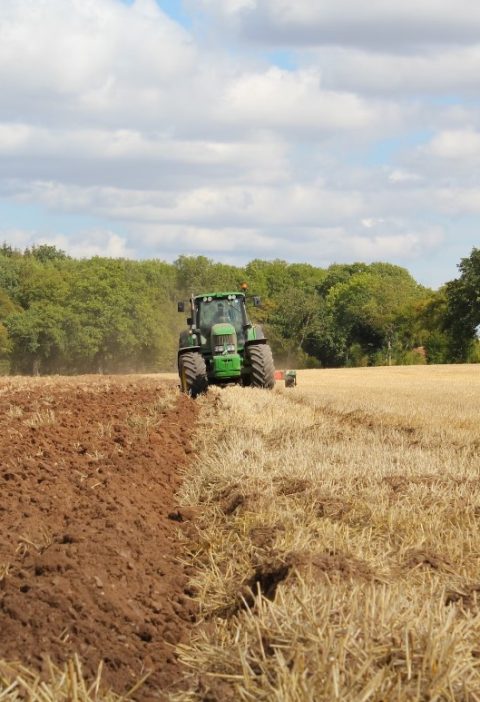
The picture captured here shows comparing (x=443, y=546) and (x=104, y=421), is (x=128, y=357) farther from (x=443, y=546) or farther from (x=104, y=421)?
(x=443, y=546)

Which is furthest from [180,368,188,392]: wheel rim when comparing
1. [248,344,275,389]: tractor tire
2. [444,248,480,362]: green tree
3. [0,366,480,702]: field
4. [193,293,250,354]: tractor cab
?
[444,248,480,362]: green tree

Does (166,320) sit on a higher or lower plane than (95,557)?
higher

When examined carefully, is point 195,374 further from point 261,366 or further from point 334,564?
point 334,564

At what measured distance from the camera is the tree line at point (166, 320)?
74.0 meters

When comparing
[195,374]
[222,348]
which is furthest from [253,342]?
[195,374]

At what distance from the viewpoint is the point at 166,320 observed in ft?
271

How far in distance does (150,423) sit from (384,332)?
→ 71.8 m

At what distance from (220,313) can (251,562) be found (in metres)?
15.8

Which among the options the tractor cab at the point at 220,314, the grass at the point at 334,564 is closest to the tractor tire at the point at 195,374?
the tractor cab at the point at 220,314

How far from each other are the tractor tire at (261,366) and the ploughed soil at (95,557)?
8.88 meters

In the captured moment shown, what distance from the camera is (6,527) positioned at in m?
7.20

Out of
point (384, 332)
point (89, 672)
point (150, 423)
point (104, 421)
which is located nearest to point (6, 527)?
point (89, 672)

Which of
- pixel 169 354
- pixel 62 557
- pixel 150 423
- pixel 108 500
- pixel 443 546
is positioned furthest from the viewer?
pixel 169 354

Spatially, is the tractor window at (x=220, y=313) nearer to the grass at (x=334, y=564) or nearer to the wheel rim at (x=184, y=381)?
the wheel rim at (x=184, y=381)
